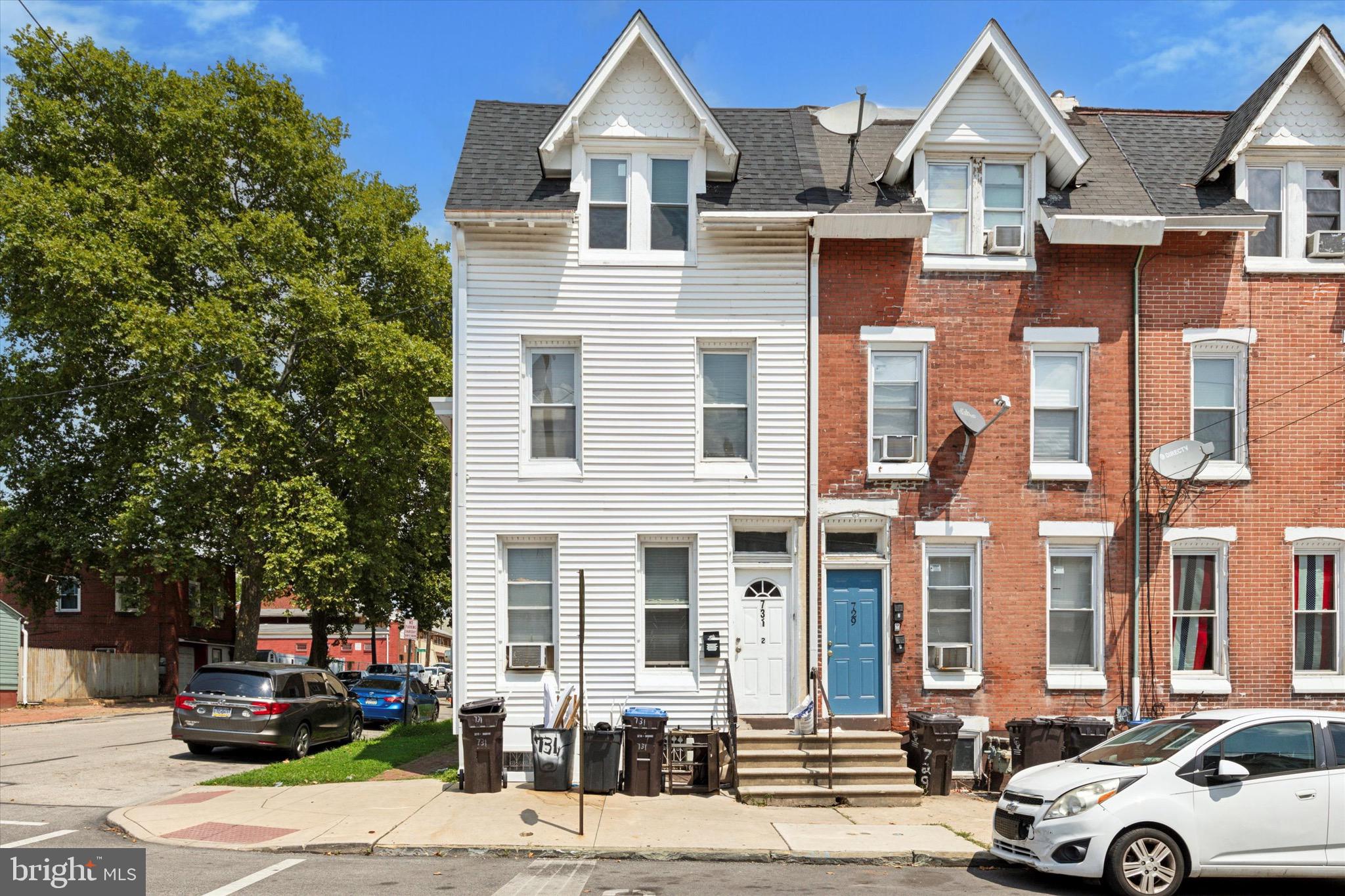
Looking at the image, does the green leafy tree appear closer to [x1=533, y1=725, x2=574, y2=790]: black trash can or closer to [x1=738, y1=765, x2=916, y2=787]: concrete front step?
[x1=533, y1=725, x2=574, y2=790]: black trash can

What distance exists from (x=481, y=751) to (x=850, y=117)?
404 inches

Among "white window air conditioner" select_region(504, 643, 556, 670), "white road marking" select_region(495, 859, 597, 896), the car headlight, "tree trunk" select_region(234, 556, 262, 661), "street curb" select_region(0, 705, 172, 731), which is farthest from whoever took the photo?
"tree trunk" select_region(234, 556, 262, 661)

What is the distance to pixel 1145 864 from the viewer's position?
964cm

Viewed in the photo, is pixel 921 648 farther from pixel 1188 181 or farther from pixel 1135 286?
pixel 1188 181

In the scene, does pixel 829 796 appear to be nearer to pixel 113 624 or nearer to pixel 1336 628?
pixel 1336 628

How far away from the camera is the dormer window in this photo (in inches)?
642

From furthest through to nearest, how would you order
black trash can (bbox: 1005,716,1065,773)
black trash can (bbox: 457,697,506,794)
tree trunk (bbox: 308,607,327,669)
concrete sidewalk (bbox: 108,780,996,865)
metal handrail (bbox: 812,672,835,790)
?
tree trunk (bbox: 308,607,327,669) < black trash can (bbox: 1005,716,1065,773) < black trash can (bbox: 457,697,506,794) < metal handrail (bbox: 812,672,835,790) < concrete sidewalk (bbox: 108,780,996,865)

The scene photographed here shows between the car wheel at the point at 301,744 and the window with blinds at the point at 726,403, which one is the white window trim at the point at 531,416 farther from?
the car wheel at the point at 301,744

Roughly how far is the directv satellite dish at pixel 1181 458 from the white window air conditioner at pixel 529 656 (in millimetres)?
8998

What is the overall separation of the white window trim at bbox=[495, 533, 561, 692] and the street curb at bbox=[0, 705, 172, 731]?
57.2 feet

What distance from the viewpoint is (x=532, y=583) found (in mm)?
16031

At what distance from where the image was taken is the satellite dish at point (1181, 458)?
1571 cm

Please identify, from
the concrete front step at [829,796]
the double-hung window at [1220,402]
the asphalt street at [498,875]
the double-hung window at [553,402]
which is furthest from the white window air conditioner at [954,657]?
the double-hung window at [553,402]

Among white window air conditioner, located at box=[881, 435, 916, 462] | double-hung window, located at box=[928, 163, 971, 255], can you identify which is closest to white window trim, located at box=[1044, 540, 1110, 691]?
white window air conditioner, located at box=[881, 435, 916, 462]
